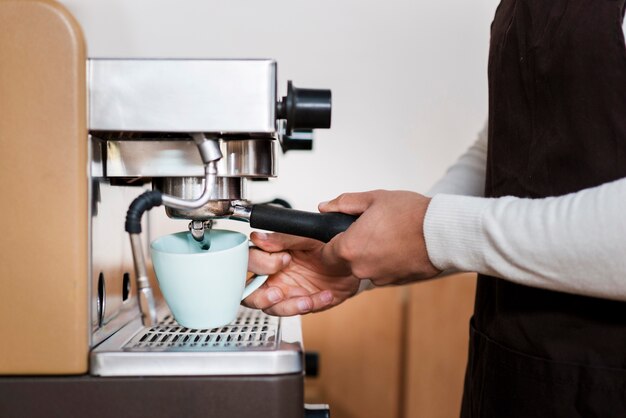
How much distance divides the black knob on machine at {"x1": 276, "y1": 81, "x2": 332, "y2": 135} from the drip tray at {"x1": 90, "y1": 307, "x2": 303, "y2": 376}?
0.58 feet

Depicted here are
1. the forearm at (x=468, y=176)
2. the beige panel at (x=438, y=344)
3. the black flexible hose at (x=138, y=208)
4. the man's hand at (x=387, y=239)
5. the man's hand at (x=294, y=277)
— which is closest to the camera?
the black flexible hose at (x=138, y=208)

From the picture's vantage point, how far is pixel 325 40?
119 cm

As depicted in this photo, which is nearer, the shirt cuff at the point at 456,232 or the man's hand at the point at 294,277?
the shirt cuff at the point at 456,232

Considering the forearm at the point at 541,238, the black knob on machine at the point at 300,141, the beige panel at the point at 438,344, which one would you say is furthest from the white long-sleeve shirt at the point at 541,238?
the beige panel at the point at 438,344

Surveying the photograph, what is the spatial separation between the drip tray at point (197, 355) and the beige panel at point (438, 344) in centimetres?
70

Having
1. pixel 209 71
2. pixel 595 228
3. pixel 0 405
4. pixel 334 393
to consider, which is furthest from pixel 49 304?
pixel 334 393

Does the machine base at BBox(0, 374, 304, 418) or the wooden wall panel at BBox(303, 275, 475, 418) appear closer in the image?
the machine base at BBox(0, 374, 304, 418)

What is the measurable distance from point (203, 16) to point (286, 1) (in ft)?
0.55

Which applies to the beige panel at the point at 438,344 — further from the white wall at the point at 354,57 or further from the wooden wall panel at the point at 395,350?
the white wall at the point at 354,57

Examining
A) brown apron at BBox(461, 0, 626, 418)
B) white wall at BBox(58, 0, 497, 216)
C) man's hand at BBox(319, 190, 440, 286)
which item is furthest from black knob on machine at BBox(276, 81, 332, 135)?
white wall at BBox(58, 0, 497, 216)

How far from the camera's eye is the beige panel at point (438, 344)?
1.15m

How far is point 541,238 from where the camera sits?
0.46 meters

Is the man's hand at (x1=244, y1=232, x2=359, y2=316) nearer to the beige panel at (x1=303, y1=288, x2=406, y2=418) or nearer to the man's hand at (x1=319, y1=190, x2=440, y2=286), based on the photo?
the man's hand at (x1=319, y1=190, x2=440, y2=286)

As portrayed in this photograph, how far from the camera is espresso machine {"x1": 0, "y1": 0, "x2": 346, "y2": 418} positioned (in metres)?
0.43
